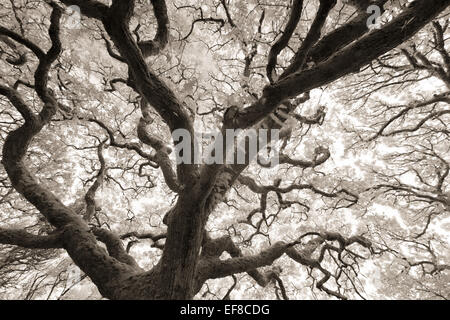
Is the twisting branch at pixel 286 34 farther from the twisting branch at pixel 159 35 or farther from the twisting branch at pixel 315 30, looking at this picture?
the twisting branch at pixel 159 35

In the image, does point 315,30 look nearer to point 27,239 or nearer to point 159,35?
point 159,35

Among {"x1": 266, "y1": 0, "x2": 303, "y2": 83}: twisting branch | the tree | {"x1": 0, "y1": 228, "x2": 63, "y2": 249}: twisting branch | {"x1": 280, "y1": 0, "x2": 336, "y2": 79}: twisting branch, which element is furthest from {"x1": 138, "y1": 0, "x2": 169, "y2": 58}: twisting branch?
{"x1": 0, "y1": 228, "x2": 63, "y2": 249}: twisting branch

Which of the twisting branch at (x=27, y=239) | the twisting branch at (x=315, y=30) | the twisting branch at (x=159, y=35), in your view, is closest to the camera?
the twisting branch at (x=315, y=30)

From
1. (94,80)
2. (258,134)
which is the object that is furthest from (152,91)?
(94,80)

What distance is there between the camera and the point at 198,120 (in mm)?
6812

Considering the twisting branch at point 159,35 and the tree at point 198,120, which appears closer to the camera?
the tree at point 198,120

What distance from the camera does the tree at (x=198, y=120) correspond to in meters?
2.93

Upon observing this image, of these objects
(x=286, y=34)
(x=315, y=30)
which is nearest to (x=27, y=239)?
(x=286, y=34)

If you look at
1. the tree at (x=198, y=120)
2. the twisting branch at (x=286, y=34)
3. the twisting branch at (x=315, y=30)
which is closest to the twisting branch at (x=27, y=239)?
the tree at (x=198, y=120)

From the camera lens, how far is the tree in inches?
115

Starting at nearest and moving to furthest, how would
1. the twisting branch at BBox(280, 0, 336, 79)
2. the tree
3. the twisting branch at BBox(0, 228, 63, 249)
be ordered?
the twisting branch at BBox(280, 0, 336, 79) < the tree < the twisting branch at BBox(0, 228, 63, 249)

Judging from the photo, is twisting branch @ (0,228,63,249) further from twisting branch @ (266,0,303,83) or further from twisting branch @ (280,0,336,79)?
twisting branch @ (280,0,336,79)
